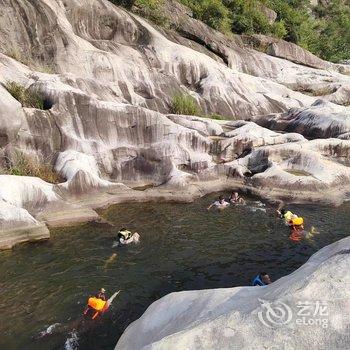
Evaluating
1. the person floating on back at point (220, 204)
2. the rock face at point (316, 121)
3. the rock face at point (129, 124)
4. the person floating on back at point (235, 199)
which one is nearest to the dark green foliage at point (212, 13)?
the rock face at point (129, 124)

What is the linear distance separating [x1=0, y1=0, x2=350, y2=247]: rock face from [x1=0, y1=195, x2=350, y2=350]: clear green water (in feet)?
4.99

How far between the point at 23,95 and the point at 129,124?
6.56m

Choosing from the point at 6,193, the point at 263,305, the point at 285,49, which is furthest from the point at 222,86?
the point at 263,305

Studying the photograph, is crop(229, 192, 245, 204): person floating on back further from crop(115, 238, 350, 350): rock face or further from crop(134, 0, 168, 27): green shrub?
crop(134, 0, 168, 27): green shrub

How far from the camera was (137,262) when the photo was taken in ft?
58.0

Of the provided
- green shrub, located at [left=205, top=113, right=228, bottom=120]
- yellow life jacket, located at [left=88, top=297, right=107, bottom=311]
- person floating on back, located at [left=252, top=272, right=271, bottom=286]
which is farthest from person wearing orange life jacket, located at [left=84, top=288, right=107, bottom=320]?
green shrub, located at [left=205, top=113, right=228, bottom=120]

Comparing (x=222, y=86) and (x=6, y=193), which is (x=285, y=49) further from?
(x=6, y=193)

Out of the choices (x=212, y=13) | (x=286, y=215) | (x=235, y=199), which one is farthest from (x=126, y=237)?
(x=212, y=13)

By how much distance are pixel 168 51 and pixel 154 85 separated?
222 inches

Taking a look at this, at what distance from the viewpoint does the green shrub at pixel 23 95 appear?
83.1 feet

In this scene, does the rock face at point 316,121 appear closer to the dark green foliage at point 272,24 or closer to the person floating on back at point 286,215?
the person floating on back at point 286,215

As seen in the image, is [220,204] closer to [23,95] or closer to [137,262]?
[137,262]

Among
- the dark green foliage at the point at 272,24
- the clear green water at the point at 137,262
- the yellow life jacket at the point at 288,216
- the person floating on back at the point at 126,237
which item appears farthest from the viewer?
the dark green foliage at the point at 272,24

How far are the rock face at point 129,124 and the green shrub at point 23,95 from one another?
47cm
